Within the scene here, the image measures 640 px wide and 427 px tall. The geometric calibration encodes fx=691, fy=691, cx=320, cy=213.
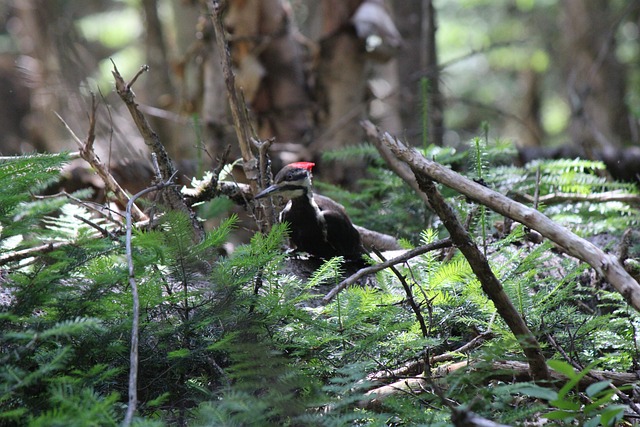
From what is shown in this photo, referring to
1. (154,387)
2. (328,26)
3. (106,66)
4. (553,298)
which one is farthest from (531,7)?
(154,387)

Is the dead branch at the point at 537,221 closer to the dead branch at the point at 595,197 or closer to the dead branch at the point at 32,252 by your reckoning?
the dead branch at the point at 32,252

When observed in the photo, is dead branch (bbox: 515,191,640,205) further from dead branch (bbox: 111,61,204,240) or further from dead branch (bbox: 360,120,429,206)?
dead branch (bbox: 111,61,204,240)

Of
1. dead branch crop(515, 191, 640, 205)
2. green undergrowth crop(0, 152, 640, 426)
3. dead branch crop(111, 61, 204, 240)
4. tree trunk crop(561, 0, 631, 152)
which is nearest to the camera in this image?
green undergrowth crop(0, 152, 640, 426)

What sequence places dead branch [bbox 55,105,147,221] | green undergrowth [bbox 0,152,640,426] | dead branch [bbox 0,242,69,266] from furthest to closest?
dead branch [bbox 55,105,147,221]
dead branch [bbox 0,242,69,266]
green undergrowth [bbox 0,152,640,426]

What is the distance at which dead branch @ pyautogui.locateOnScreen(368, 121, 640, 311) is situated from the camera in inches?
97.9

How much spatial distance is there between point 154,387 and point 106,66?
17.6 metres

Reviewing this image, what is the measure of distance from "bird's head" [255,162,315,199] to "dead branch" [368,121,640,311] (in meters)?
1.50

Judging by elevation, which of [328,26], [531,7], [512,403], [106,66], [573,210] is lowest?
[512,403]

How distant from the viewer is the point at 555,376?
2.86m

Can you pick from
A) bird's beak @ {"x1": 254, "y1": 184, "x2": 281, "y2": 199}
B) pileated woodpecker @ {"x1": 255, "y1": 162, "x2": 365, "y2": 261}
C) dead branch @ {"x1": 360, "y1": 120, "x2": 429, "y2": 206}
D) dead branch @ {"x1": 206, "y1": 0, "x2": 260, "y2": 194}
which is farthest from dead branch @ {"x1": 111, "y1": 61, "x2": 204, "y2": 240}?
dead branch @ {"x1": 360, "y1": 120, "x2": 429, "y2": 206}

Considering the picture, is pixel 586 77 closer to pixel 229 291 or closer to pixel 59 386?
pixel 229 291

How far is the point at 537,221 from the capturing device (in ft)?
8.79

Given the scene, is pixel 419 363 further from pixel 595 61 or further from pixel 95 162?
pixel 595 61

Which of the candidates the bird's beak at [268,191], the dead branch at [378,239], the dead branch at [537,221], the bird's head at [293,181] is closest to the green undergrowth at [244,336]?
the dead branch at [537,221]
